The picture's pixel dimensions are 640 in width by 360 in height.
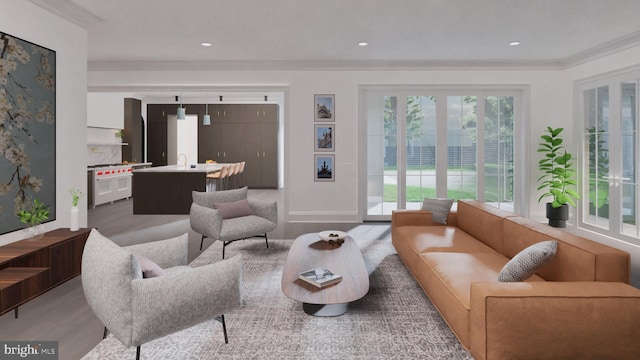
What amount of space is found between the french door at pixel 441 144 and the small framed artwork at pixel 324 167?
680 mm

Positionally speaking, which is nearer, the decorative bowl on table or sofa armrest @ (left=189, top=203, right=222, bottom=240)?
the decorative bowl on table

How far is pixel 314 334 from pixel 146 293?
1.11 metres

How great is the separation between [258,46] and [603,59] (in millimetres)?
5084

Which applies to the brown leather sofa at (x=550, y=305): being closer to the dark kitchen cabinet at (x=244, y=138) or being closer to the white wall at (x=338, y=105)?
the white wall at (x=338, y=105)

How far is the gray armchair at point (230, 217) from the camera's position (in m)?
4.01

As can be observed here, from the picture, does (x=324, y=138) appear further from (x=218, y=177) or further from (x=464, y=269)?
(x=464, y=269)

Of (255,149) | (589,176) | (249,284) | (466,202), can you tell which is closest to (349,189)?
(466,202)

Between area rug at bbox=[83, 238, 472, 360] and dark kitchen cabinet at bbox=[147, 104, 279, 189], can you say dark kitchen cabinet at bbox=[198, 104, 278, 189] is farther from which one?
area rug at bbox=[83, 238, 472, 360]

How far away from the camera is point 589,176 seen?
5.74 m

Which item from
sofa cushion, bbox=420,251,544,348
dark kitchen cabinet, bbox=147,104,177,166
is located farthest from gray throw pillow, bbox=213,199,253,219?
dark kitchen cabinet, bbox=147,104,177,166

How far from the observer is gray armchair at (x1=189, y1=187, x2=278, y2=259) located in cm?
401

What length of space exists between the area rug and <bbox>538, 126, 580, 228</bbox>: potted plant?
391 centimetres

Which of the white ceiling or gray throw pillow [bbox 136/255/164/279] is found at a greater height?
the white ceiling

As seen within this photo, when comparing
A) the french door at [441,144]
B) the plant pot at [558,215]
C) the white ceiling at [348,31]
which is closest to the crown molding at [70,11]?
the white ceiling at [348,31]
